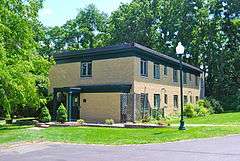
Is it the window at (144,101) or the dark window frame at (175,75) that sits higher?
the dark window frame at (175,75)

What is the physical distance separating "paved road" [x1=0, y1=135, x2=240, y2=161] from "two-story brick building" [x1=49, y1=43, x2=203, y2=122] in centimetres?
1444

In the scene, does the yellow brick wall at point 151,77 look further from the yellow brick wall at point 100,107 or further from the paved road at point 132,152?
the paved road at point 132,152

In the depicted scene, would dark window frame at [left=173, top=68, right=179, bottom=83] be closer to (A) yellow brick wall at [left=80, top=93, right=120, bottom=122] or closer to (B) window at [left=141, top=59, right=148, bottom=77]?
(B) window at [left=141, top=59, right=148, bottom=77]

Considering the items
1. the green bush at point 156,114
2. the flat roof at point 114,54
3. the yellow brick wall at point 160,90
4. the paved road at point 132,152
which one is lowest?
the paved road at point 132,152

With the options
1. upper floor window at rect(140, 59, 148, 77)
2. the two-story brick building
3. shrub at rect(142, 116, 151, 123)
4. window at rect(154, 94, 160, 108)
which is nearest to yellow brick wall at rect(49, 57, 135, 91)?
the two-story brick building

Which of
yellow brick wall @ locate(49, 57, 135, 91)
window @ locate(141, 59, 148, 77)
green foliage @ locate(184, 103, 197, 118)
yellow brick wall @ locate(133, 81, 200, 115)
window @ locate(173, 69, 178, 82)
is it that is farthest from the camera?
window @ locate(173, 69, 178, 82)

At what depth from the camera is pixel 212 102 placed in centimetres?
4450

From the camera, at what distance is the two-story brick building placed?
31.8m

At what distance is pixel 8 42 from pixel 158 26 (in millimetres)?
37852

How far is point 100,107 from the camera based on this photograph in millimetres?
32312

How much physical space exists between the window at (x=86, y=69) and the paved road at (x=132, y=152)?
1743 centimetres

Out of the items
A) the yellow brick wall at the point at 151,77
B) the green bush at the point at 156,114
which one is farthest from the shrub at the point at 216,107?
the green bush at the point at 156,114

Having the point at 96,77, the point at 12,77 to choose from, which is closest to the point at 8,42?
the point at 12,77

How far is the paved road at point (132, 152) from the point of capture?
13062mm
